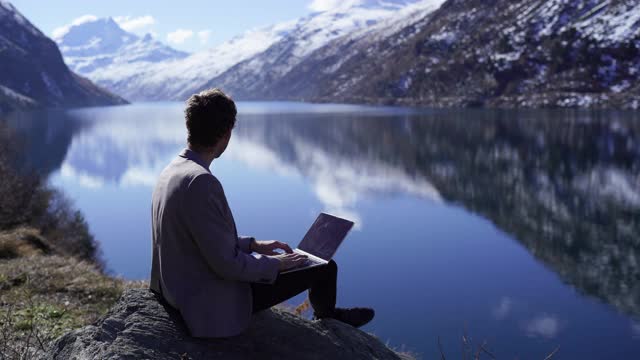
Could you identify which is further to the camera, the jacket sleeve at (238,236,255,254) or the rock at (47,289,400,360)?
the jacket sleeve at (238,236,255,254)

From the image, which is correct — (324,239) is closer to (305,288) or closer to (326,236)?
(326,236)

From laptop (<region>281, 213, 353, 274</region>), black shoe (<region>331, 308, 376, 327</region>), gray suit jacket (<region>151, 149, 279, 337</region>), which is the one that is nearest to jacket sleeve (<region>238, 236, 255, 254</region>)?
laptop (<region>281, 213, 353, 274</region>)

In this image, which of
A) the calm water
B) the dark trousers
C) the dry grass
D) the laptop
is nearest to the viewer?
the dark trousers

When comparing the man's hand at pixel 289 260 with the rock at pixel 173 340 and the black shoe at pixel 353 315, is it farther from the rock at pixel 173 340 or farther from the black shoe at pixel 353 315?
the black shoe at pixel 353 315

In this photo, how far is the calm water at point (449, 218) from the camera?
2403 cm

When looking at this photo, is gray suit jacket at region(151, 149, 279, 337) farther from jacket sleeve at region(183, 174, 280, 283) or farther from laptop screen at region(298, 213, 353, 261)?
laptop screen at region(298, 213, 353, 261)

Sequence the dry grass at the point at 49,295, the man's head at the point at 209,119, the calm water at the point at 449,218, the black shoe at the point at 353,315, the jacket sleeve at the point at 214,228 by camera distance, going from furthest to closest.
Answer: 1. the calm water at the point at 449,218
2. the dry grass at the point at 49,295
3. the black shoe at the point at 353,315
4. the man's head at the point at 209,119
5. the jacket sleeve at the point at 214,228

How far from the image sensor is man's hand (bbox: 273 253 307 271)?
6710mm

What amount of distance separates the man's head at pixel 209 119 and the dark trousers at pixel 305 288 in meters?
1.63

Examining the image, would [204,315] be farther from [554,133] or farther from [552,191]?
[554,133]

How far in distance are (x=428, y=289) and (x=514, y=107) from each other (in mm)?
166798

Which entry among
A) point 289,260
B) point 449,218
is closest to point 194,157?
point 289,260

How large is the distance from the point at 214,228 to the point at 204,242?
0.56ft

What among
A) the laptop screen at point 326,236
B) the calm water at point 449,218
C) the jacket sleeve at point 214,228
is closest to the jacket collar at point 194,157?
the jacket sleeve at point 214,228
